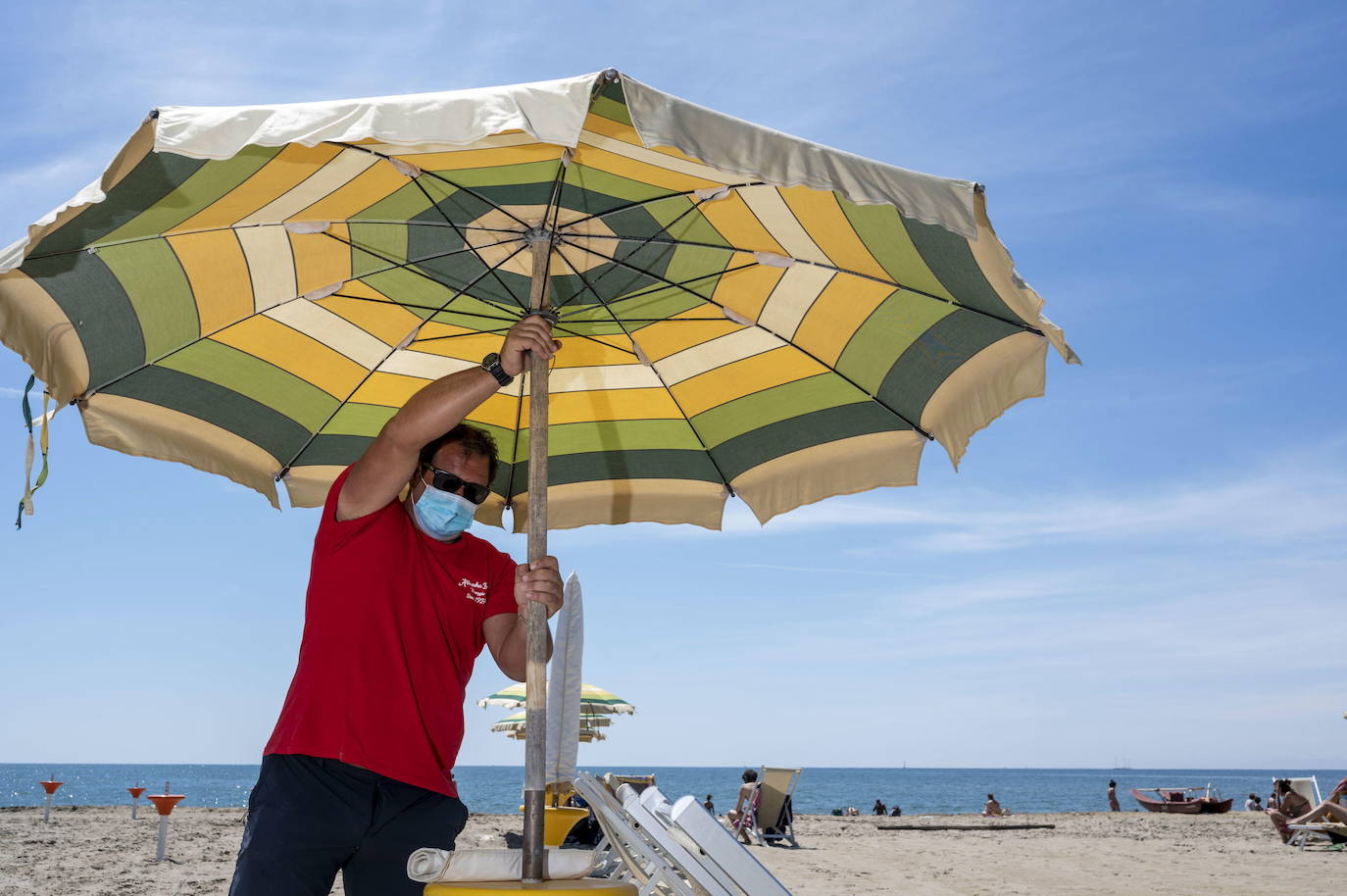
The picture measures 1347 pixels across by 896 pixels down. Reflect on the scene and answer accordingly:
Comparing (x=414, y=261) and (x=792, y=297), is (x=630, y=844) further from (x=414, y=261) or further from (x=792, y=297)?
(x=414, y=261)

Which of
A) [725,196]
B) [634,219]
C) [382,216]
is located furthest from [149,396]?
[725,196]

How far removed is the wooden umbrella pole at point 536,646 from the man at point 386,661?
0.24 ft

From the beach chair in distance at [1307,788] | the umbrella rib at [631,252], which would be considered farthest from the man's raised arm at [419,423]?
the beach chair in distance at [1307,788]

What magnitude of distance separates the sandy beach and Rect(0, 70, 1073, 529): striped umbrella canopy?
242 inches

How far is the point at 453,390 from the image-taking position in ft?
8.93

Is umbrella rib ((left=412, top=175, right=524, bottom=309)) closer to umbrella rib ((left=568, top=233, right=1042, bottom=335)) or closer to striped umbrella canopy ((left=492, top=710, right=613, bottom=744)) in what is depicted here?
umbrella rib ((left=568, top=233, right=1042, bottom=335))

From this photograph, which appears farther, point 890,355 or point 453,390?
point 890,355

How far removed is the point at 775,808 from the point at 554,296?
13.0 m

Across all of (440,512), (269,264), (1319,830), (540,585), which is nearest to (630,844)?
(540,585)

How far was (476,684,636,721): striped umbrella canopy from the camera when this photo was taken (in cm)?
1953

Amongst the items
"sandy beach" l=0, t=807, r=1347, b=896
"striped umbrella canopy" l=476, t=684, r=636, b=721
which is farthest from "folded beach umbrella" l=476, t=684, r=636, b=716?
"sandy beach" l=0, t=807, r=1347, b=896

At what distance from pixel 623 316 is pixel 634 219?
1.84ft

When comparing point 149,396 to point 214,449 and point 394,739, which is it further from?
point 394,739

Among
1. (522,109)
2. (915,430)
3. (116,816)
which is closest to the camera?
(522,109)
